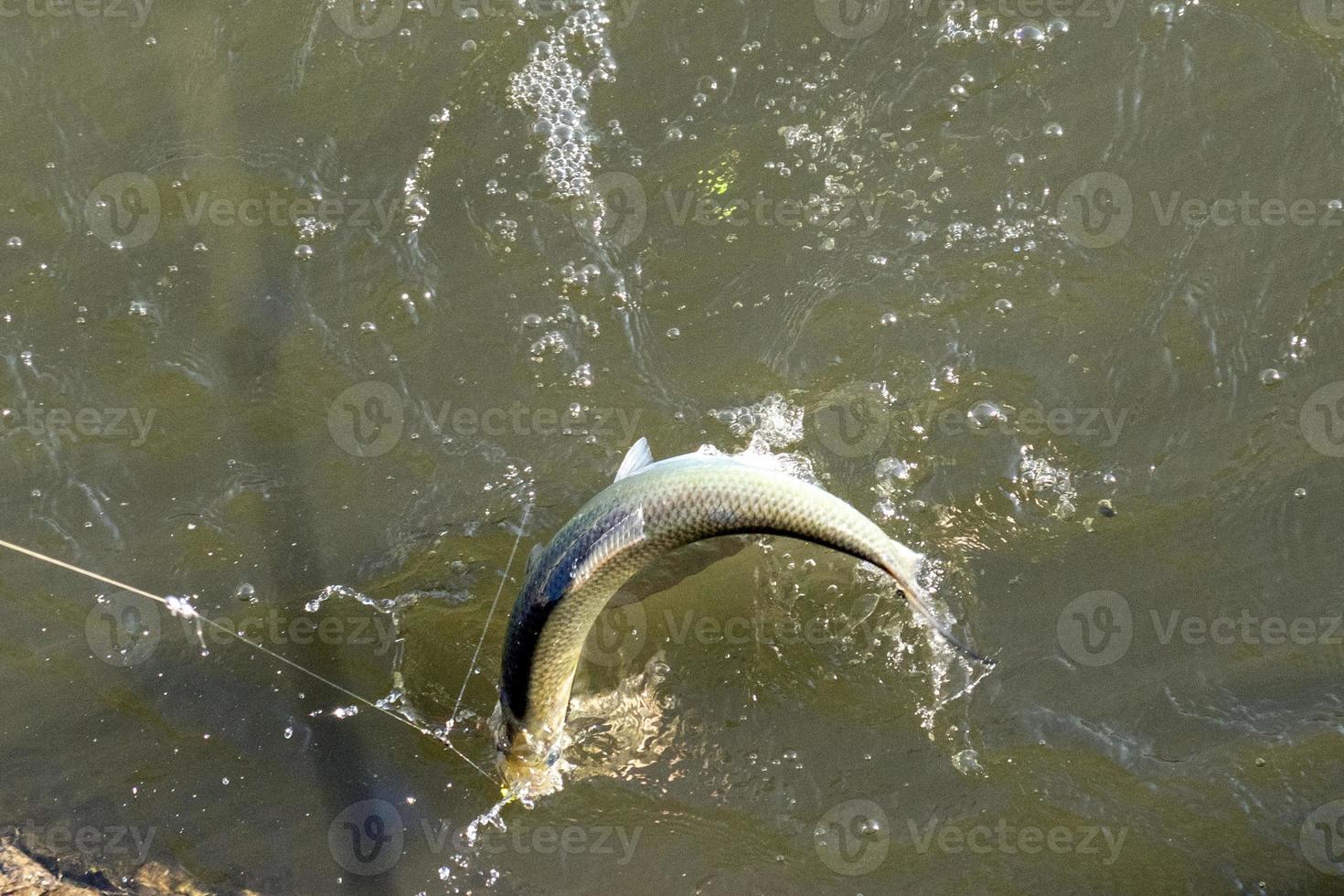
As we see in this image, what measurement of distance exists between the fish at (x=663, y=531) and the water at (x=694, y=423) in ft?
3.42

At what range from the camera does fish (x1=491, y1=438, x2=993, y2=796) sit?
336 cm

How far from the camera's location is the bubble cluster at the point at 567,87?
4754mm

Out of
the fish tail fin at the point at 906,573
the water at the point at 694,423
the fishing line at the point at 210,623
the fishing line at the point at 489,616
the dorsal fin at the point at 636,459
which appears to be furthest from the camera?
the fishing line at the point at 210,623

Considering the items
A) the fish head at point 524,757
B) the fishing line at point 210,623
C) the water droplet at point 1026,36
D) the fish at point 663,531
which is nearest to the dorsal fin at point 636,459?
the fish at point 663,531

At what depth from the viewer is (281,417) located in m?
4.82

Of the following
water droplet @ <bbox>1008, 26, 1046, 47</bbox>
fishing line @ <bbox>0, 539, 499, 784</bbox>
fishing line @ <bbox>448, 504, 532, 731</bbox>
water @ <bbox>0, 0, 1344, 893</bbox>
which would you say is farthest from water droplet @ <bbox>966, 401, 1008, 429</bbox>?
fishing line @ <bbox>0, 539, 499, 784</bbox>

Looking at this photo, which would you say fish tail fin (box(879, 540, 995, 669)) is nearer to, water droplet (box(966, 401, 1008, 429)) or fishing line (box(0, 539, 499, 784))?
water droplet (box(966, 401, 1008, 429))

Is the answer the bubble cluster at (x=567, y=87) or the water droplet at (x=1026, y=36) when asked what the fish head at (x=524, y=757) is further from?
the water droplet at (x=1026, y=36)

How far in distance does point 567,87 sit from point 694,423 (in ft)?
5.81

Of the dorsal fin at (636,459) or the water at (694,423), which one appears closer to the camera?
the dorsal fin at (636,459)

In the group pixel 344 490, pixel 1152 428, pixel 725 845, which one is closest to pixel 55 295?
pixel 344 490

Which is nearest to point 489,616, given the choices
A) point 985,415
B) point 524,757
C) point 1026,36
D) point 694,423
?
point 524,757

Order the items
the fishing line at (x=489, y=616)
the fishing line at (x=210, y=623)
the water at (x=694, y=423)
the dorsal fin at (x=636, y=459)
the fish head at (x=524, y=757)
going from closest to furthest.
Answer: the dorsal fin at (x=636, y=459), the fish head at (x=524, y=757), the water at (x=694, y=423), the fishing line at (x=489, y=616), the fishing line at (x=210, y=623)

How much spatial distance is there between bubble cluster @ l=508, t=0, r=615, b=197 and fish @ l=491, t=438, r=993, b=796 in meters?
1.85
